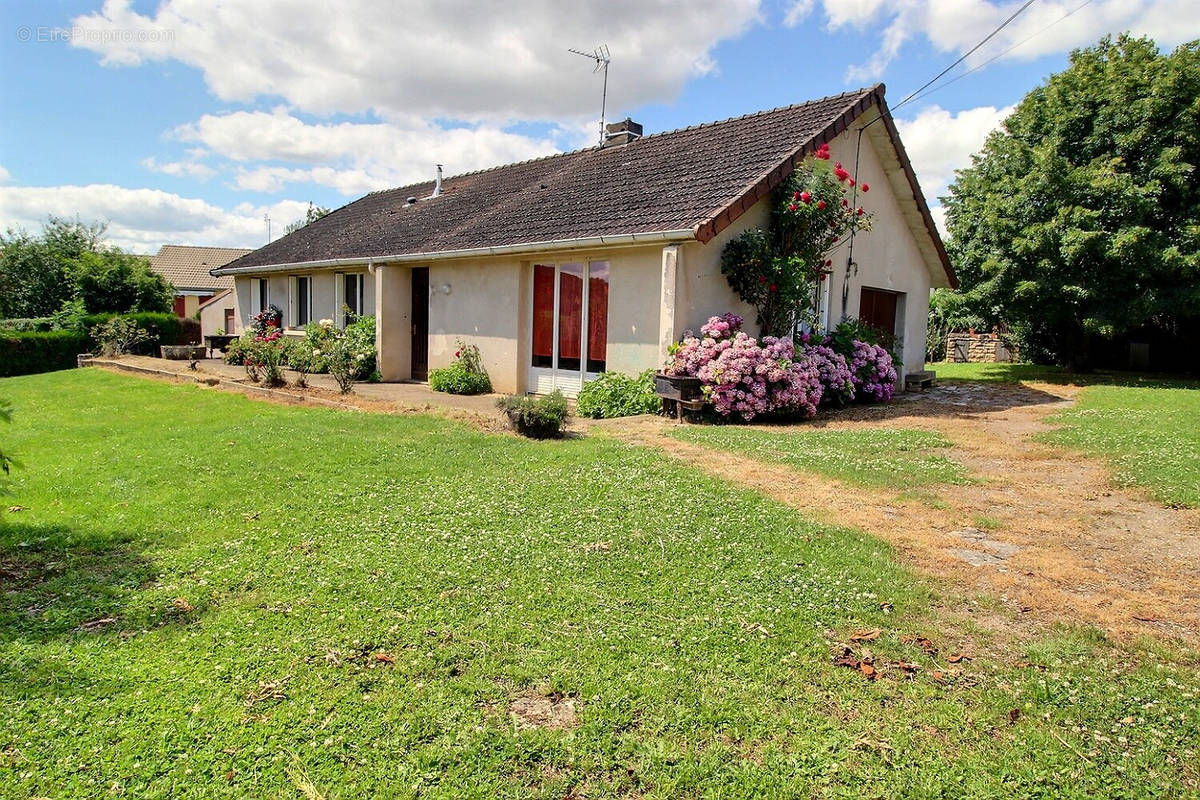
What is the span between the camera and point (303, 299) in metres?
20.3

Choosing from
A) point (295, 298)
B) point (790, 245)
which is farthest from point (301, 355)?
point (790, 245)

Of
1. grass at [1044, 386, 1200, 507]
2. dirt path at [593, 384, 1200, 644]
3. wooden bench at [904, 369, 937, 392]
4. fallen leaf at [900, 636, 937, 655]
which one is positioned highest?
wooden bench at [904, 369, 937, 392]

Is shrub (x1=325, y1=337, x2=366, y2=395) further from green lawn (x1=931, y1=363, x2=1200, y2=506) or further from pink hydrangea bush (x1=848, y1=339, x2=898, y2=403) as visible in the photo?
green lawn (x1=931, y1=363, x2=1200, y2=506)

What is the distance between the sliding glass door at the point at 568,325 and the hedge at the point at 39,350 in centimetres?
1663

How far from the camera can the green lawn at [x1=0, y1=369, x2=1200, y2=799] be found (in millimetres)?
2582

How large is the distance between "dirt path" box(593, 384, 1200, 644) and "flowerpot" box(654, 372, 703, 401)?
1.05 m

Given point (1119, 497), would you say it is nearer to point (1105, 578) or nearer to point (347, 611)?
point (1105, 578)

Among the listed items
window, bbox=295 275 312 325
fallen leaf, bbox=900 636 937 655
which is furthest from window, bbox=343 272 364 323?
fallen leaf, bbox=900 636 937 655

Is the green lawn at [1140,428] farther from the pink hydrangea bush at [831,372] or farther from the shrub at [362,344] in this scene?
the shrub at [362,344]

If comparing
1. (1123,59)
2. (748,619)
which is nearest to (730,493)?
(748,619)

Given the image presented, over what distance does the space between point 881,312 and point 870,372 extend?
376 cm

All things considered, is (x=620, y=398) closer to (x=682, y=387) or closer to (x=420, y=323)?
(x=682, y=387)

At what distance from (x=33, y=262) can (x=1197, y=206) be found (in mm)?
37614

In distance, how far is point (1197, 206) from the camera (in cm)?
1516
